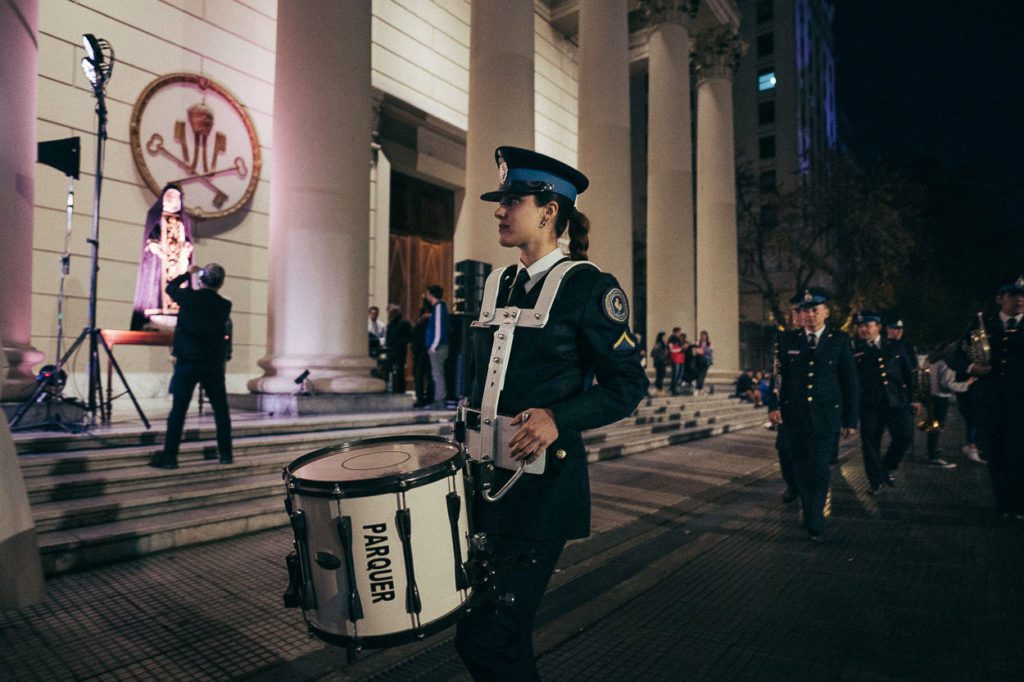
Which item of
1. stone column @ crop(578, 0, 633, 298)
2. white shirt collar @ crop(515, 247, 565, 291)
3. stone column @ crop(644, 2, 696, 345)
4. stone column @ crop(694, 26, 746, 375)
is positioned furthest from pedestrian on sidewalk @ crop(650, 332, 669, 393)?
white shirt collar @ crop(515, 247, 565, 291)

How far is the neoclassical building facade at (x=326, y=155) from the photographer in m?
8.53

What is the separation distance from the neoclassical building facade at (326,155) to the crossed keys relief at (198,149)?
1.58ft

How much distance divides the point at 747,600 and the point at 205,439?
5.52m

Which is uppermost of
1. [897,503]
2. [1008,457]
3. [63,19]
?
[63,19]

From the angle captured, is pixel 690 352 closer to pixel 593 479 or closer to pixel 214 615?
pixel 593 479

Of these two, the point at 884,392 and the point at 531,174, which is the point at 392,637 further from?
the point at 884,392

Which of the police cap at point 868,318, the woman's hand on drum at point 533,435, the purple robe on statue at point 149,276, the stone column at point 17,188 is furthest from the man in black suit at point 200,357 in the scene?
the police cap at point 868,318

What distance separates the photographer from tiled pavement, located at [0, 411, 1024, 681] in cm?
297

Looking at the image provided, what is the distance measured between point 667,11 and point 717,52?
3942 mm

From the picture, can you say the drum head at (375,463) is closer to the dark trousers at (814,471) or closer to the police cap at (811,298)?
the dark trousers at (814,471)

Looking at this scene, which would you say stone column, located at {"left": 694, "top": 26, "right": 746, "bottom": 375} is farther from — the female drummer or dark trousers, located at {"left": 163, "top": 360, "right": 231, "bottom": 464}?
the female drummer

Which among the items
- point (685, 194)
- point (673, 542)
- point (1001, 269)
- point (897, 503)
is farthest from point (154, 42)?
point (1001, 269)

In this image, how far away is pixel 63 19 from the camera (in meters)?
9.15

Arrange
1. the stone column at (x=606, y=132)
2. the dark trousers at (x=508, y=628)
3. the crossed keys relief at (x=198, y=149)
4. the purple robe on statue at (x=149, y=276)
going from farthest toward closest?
1. the stone column at (x=606, y=132)
2. the crossed keys relief at (x=198, y=149)
3. the purple robe on statue at (x=149, y=276)
4. the dark trousers at (x=508, y=628)
